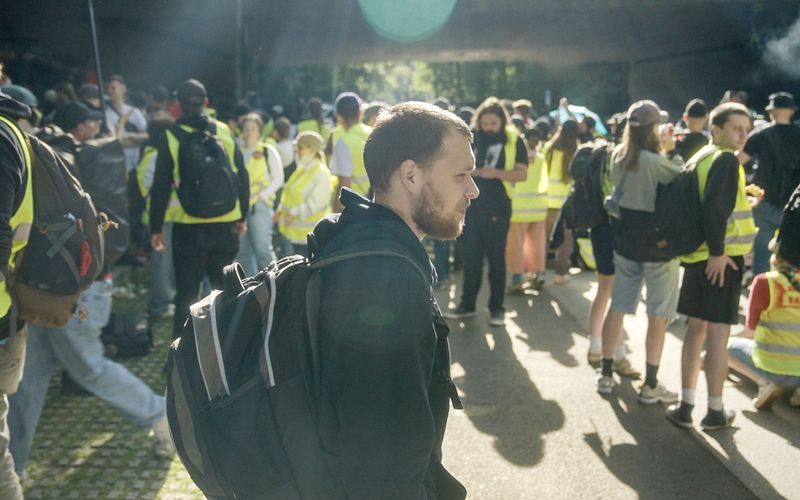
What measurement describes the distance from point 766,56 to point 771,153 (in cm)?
1586

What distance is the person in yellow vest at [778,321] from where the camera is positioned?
4.20 metres

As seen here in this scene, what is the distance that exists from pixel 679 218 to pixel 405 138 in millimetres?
2953

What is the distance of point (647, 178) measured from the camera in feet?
15.3

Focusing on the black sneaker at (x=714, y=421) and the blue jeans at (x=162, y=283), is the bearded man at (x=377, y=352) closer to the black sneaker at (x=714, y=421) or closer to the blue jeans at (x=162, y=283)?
the black sneaker at (x=714, y=421)

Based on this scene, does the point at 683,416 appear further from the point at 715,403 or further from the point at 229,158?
the point at 229,158

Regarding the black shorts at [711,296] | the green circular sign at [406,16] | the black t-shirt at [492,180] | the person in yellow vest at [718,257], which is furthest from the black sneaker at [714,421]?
the green circular sign at [406,16]

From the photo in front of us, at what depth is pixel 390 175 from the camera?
1.78 metres

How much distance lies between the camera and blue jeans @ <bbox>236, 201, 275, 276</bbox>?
6816mm

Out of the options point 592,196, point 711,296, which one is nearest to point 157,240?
point 592,196

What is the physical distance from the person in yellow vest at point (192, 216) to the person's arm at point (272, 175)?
55.7 inches

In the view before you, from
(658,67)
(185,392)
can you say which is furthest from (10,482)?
(658,67)

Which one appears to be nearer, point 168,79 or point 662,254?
point 662,254

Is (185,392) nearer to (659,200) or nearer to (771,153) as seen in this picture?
(659,200)

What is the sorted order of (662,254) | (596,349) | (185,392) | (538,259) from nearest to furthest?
(185,392) < (662,254) < (596,349) < (538,259)
